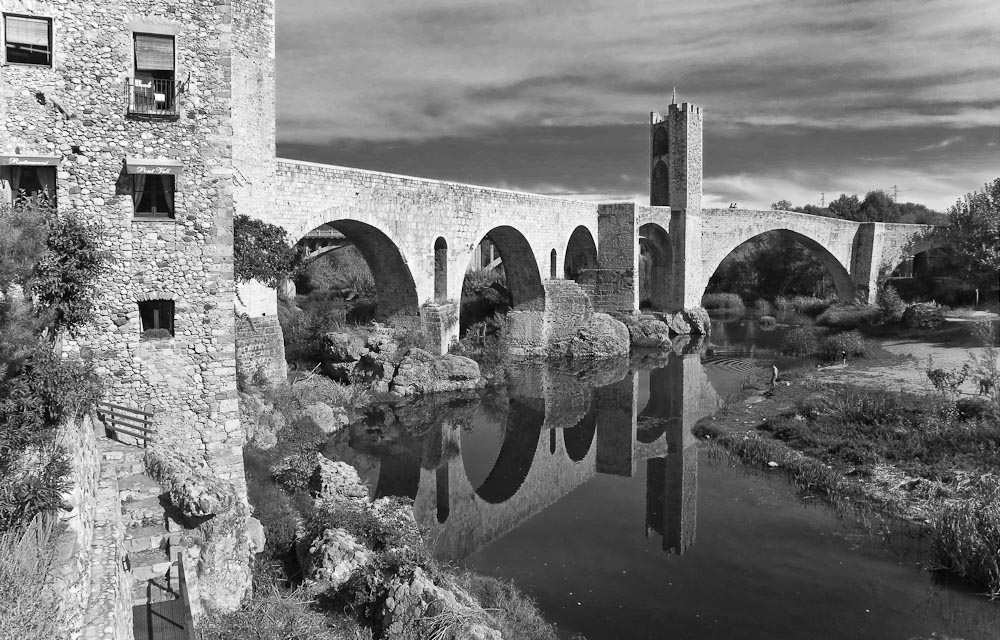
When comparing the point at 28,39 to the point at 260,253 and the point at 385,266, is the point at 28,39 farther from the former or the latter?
the point at 385,266

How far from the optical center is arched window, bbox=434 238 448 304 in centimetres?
1923

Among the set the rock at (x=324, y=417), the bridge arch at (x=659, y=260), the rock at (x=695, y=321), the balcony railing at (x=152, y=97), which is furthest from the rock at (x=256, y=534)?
the rock at (x=695, y=321)

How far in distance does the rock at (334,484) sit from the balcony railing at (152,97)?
5.13m

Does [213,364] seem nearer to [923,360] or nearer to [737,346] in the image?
[923,360]

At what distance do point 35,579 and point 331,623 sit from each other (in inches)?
123

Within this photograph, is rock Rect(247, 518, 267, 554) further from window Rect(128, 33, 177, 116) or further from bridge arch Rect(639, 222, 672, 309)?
bridge arch Rect(639, 222, 672, 309)

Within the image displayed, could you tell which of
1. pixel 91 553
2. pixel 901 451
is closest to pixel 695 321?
pixel 901 451

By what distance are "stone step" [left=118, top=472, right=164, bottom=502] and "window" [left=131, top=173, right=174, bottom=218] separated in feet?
8.23

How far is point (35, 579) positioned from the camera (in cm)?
376

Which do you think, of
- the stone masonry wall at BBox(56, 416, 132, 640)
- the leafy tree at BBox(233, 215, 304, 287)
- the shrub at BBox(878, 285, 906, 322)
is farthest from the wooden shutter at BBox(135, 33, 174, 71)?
the shrub at BBox(878, 285, 906, 322)

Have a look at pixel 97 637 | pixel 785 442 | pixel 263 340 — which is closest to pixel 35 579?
pixel 97 637

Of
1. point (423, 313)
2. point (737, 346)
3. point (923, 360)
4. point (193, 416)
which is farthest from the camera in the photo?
point (737, 346)

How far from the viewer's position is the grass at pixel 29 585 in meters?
3.39

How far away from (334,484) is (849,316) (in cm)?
2791
